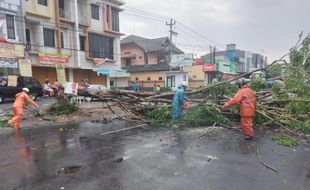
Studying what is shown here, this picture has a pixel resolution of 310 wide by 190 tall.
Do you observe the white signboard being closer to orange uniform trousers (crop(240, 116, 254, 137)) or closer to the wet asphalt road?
the wet asphalt road

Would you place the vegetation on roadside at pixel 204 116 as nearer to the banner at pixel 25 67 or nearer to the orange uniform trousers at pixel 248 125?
the orange uniform trousers at pixel 248 125

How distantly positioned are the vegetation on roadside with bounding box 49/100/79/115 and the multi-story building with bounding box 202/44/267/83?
23.4 m

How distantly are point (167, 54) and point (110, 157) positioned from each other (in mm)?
35771

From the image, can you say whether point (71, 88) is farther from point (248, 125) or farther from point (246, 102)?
point (248, 125)

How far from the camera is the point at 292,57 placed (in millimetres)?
8672

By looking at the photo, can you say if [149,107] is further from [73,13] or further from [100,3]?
[100,3]

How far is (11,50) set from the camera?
18.6 m

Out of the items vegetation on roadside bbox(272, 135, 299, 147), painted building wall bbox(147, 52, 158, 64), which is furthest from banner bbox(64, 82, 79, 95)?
painted building wall bbox(147, 52, 158, 64)

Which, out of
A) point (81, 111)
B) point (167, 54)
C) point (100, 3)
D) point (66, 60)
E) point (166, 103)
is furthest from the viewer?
point (167, 54)

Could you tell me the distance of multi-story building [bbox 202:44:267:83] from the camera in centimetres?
3431

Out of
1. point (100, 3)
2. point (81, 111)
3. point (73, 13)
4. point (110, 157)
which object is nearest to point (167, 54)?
point (100, 3)

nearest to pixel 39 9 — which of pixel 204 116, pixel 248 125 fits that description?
pixel 204 116

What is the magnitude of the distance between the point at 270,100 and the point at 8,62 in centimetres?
1744

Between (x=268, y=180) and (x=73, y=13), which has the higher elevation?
(x=73, y=13)
